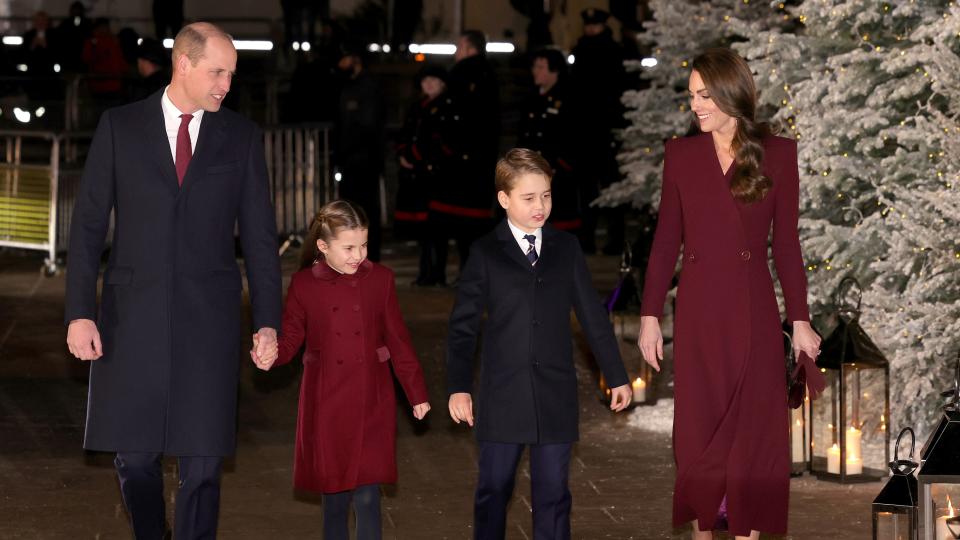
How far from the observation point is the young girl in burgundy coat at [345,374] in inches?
267

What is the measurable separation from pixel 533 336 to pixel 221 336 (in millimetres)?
1084

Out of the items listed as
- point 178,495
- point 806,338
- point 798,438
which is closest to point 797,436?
point 798,438

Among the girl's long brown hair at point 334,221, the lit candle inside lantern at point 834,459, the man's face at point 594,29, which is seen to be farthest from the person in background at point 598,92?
the girl's long brown hair at point 334,221

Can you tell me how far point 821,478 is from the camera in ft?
28.8

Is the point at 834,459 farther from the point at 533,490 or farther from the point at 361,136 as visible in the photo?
the point at 361,136

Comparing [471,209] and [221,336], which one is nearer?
[221,336]

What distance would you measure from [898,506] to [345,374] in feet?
6.43

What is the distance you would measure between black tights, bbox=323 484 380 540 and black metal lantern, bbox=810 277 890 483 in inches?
100

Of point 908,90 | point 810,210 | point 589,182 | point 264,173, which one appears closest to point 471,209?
point 589,182

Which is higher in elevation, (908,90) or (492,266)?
(908,90)

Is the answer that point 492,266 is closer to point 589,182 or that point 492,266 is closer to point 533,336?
point 533,336

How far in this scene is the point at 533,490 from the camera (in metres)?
6.73

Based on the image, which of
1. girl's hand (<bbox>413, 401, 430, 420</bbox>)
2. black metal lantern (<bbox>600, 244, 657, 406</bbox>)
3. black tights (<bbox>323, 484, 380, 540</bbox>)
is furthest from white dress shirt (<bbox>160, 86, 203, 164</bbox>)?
black metal lantern (<bbox>600, 244, 657, 406</bbox>)

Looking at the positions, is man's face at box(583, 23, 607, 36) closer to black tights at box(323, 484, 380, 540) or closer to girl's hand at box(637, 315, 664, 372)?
girl's hand at box(637, 315, 664, 372)
